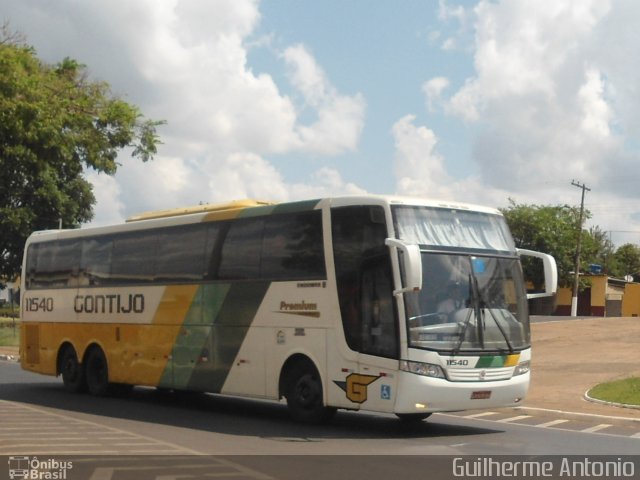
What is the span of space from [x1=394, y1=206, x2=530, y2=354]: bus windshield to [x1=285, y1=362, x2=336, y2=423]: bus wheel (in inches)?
80.5

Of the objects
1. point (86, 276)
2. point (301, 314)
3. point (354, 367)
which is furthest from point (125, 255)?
point (354, 367)

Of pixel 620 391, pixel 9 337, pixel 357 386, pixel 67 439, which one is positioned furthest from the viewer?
pixel 9 337

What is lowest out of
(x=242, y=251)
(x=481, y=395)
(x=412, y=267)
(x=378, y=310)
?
(x=481, y=395)

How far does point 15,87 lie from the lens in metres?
19.9

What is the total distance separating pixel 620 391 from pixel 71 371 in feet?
36.9

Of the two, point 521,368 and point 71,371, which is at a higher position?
point 521,368

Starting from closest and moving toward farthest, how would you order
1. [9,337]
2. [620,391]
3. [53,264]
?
[620,391]
[53,264]
[9,337]

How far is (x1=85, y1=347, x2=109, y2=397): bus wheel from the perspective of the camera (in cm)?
1992

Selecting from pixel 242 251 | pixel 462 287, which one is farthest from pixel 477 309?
pixel 242 251

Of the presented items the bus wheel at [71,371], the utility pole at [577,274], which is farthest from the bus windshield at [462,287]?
the utility pole at [577,274]

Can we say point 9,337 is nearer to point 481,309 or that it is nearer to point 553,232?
point 481,309
